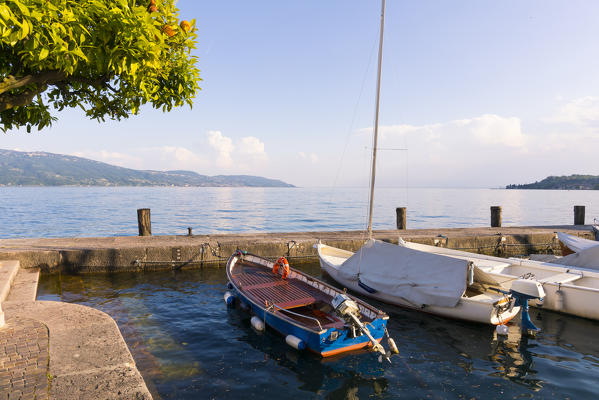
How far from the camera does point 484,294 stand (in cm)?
1084

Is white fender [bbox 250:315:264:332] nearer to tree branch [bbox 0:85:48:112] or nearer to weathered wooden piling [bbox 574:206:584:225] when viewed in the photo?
tree branch [bbox 0:85:48:112]

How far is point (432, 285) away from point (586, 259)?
→ 24.4 feet

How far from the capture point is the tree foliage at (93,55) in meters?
4.48

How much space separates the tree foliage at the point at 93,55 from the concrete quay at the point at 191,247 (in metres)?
8.88

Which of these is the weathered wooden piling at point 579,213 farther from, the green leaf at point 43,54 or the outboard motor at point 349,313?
the green leaf at point 43,54

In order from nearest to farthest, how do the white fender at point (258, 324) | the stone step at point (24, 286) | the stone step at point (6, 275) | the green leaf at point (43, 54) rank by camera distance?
the green leaf at point (43, 54)
the white fender at point (258, 324)
the stone step at point (6, 275)
the stone step at point (24, 286)

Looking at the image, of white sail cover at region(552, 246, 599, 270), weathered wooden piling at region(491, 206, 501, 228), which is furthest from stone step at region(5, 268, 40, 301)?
weathered wooden piling at region(491, 206, 501, 228)

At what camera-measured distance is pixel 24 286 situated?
1102 centimetres

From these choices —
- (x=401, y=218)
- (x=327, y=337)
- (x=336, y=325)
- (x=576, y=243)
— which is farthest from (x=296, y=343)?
(x=401, y=218)

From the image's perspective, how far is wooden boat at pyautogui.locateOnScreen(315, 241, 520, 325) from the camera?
9914mm

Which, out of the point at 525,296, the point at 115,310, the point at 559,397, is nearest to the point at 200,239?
the point at 115,310

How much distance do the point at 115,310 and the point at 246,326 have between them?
4263mm

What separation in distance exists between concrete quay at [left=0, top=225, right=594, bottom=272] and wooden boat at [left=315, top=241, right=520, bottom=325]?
5.26 meters

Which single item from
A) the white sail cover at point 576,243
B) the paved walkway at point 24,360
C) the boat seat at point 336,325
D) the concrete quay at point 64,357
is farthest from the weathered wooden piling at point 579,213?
the paved walkway at point 24,360
